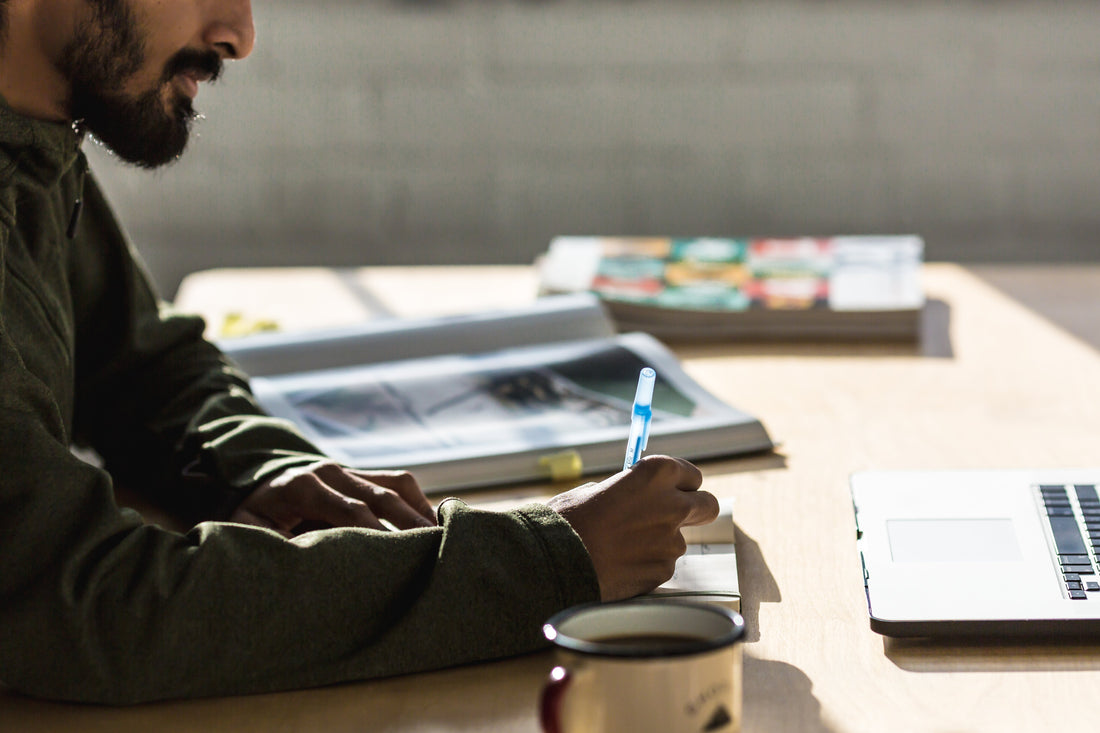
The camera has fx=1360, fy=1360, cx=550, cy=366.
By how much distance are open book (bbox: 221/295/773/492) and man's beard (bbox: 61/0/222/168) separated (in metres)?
0.25

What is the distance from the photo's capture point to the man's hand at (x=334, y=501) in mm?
878

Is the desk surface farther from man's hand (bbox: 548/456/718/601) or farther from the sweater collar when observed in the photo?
the sweater collar

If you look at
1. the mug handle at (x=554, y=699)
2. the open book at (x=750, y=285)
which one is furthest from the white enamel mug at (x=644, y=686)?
the open book at (x=750, y=285)

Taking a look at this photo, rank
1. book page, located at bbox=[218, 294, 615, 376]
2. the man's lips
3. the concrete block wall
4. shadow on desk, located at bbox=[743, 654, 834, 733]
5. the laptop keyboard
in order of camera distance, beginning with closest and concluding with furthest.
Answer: shadow on desk, located at bbox=[743, 654, 834, 733]
the laptop keyboard
the man's lips
book page, located at bbox=[218, 294, 615, 376]
the concrete block wall

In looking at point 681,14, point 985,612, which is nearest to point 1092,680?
point 985,612

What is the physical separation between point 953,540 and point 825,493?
0.53 ft

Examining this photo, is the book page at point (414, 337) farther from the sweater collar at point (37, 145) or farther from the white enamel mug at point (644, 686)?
the white enamel mug at point (644, 686)

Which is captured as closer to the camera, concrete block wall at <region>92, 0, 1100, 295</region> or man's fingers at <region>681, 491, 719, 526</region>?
man's fingers at <region>681, 491, 719, 526</region>

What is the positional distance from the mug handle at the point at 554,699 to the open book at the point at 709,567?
0.26 metres

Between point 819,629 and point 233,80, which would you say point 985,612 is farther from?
point 233,80

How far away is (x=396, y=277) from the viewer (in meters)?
1.70

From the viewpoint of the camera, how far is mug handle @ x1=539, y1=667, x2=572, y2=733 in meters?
0.50

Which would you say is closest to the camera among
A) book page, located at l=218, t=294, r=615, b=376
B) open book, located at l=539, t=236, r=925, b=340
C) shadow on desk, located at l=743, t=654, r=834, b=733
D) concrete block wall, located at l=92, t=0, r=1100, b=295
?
shadow on desk, located at l=743, t=654, r=834, b=733

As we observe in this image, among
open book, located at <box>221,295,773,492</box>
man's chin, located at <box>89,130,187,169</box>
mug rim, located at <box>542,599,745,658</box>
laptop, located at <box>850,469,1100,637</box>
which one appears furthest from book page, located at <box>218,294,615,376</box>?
mug rim, located at <box>542,599,745,658</box>
